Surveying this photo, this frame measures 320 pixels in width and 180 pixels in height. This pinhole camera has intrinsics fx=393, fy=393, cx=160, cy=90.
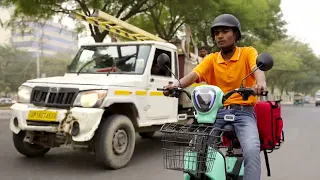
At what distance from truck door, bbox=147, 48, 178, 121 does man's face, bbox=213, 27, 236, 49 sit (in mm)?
3496

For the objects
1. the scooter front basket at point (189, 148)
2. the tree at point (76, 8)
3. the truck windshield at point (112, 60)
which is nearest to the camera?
the scooter front basket at point (189, 148)

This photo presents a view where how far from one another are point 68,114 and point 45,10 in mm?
12865

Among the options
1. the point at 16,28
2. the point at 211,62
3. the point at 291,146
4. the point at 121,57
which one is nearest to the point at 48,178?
the point at 121,57

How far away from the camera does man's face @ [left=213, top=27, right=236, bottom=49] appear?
320cm

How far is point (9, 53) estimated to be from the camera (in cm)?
4316

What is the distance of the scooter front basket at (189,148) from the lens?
251 cm

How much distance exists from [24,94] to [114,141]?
1.58m

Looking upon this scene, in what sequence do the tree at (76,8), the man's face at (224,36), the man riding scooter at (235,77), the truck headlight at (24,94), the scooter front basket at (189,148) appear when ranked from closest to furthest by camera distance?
the scooter front basket at (189,148)
the man riding scooter at (235,77)
the man's face at (224,36)
the truck headlight at (24,94)
the tree at (76,8)

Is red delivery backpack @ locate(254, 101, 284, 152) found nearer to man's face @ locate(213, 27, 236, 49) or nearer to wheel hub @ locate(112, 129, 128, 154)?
man's face @ locate(213, 27, 236, 49)

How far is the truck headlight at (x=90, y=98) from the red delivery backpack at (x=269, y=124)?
277 centimetres

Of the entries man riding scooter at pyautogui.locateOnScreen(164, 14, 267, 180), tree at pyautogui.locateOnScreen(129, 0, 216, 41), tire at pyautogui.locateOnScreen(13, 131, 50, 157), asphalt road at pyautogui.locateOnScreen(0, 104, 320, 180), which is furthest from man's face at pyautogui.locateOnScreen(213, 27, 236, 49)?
tree at pyautogui.locateOnScreen(129, 0, 216, 41)

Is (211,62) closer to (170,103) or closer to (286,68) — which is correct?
(170,103)

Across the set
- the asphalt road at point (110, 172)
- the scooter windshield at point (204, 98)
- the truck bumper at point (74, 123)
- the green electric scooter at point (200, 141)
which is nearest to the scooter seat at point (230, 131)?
the green electric scooter at point (200, 141)

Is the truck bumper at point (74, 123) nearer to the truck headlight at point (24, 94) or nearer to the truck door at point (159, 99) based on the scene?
the truck headlight at point (24, 94)
